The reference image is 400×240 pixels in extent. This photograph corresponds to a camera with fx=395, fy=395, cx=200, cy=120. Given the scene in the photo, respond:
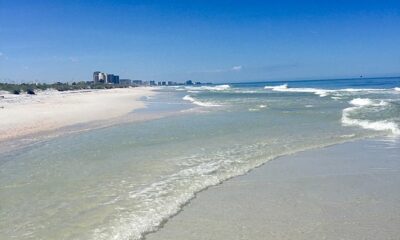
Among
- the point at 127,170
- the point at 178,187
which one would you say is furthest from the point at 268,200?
the point at 127,170

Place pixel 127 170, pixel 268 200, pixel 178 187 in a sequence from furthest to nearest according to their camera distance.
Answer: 1. pixel 127 170
2. pixel 178 187
3. pixel 268 200

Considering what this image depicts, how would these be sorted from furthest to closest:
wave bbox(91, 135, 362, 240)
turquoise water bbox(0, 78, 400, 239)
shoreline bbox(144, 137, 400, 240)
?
turquoise water bbox(0, 78, 400, 239) < wave bbox(91, 135, 362, 240) < shoreline bbox(144, 137, 400, 240)

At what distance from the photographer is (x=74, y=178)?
31.6 feet

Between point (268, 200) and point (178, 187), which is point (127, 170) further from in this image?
point (268, 200)

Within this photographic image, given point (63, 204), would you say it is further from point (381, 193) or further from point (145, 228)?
point (381, 193)

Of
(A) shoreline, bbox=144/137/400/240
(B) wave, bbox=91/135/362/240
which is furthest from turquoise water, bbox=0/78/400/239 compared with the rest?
(A) shoreline, bbox=144/137/400/240

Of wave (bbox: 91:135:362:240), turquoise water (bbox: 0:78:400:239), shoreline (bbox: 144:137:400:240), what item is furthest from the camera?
turquoise water (bbox: 0:78:400:239)

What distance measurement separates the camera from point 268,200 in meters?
7.62

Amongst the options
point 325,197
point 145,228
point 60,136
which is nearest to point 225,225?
point 145,228

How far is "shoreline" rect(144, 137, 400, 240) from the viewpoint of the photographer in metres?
6.09

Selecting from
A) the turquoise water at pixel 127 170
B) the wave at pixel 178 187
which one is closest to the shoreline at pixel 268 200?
the wave at pixel 178 187

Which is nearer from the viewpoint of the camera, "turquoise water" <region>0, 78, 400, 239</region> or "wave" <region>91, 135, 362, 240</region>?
"wave" <region>91, 135, 362, 240</region>

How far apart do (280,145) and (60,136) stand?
9.72 meters

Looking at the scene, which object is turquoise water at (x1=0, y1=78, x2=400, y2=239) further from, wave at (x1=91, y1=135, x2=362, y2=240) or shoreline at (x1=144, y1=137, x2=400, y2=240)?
shoreline at (x1=144, y1=137, x2=400, y2=240)
